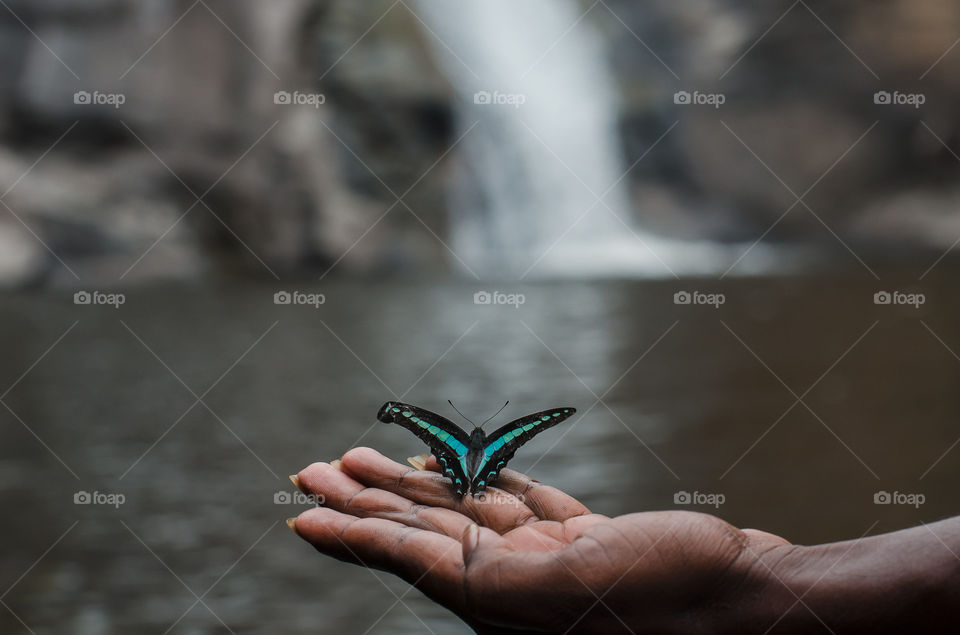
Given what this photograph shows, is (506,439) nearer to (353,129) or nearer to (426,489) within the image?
(426,489)

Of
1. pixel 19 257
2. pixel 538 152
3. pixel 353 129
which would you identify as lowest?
pixel 19 257

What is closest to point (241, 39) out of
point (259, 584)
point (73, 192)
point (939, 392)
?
point (73, 192)

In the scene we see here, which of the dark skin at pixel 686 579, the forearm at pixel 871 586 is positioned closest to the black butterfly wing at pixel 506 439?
the dark skin at pixel 686 579

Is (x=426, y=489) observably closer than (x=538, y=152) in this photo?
Yes

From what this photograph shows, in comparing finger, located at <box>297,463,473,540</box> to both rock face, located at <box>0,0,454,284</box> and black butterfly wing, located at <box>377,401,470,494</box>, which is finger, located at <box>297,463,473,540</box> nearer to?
black butterfly wing, located at <box>377,401,470,494</box>

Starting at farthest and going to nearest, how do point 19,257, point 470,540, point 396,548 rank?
1. point 19,257
2. point 396,548
3. point 470,540

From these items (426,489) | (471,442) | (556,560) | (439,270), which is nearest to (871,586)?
(556,560)

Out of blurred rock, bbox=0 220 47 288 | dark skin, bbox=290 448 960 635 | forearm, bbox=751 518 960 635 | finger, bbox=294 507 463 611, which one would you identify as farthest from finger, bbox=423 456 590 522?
blurred rock, bbox=0 220 47 288

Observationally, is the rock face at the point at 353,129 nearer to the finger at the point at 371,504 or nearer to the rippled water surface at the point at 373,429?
the rippled water surface at the point at 373,429
